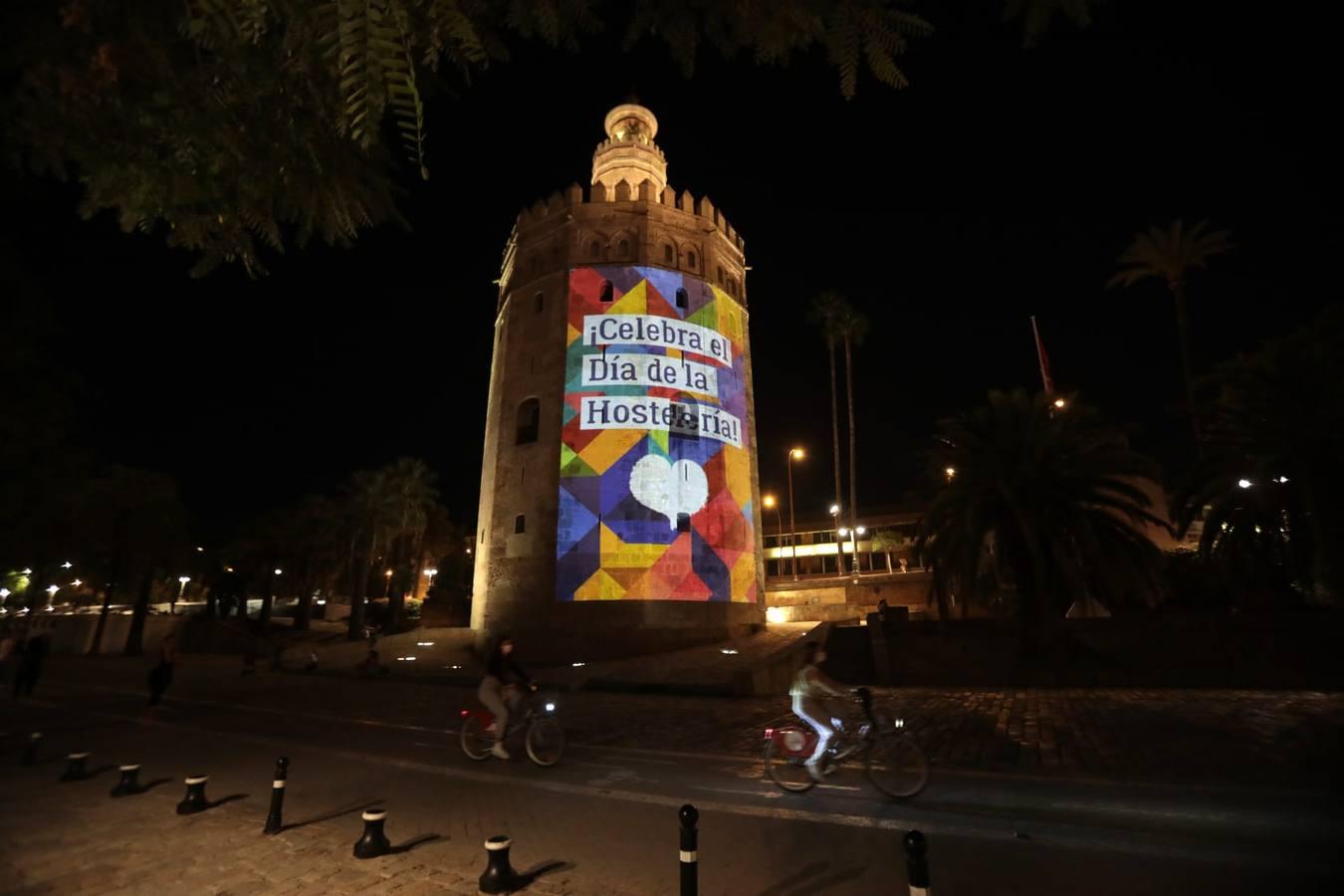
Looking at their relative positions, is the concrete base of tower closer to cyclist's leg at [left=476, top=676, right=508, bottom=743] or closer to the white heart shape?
the white heart shape

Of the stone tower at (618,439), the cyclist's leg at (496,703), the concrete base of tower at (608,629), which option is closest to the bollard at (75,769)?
the cyclist's leg at (496,703)

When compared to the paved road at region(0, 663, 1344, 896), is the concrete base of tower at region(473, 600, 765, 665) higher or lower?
higher

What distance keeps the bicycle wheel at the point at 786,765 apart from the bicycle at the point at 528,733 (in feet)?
10.7

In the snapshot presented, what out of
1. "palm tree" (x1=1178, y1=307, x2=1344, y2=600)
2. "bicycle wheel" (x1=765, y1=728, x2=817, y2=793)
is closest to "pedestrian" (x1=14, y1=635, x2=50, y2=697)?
"bicycle wheel" (x1=765, y1=728, x2=817, y2=793)

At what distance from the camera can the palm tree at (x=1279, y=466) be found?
17.3m

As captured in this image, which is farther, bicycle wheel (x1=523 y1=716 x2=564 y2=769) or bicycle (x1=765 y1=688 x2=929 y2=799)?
bicycle wheel (x1=523 y1=716 x2=564 y2=769)

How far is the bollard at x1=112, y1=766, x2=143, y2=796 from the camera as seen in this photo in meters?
8.18

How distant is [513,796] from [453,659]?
842 inches

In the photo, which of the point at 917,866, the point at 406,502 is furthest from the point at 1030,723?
the point at 406,502

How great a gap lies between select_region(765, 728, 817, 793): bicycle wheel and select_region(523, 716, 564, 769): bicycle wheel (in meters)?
3.21

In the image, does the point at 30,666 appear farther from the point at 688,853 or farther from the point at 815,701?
the point at 688,853

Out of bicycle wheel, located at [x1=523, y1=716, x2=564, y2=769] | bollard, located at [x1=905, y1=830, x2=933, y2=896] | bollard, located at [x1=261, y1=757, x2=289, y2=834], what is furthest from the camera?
bicycle wheel, located at [x1=523, y1=716, x2=564, y2=769]

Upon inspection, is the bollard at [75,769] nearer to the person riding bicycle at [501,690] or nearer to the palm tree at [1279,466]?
the person riding bicycle at [501,690]

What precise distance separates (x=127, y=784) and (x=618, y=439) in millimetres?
20952
